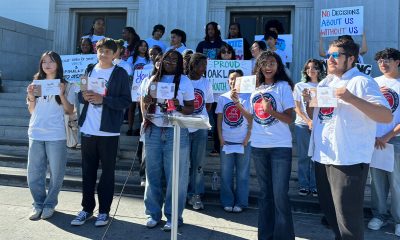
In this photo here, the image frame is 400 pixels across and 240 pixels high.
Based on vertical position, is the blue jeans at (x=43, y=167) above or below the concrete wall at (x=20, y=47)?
below

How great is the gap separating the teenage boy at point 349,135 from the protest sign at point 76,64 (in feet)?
15.7

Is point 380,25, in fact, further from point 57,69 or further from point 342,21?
point 57,69

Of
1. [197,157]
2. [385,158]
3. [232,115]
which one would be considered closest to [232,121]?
[232,115]

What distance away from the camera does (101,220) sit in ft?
15.8

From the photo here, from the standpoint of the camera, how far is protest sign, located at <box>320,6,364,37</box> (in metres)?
8.47

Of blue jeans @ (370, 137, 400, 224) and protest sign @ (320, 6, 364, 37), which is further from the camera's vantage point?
protest sign @ (320, 6, 364, 37)

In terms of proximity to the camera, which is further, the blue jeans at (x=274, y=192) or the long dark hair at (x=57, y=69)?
the long dark hair at (x=57, y=69)

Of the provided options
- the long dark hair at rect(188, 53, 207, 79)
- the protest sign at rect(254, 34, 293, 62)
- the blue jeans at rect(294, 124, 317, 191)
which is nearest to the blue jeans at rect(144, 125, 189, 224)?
the long dark hair at rect(188, 53, 207, 79)

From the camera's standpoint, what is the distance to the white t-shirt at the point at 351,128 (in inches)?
131

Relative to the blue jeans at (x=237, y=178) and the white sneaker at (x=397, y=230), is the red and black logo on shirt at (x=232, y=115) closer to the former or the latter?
the blue jeans at (x=237, y=178)

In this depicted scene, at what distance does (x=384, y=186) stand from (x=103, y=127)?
3.52m

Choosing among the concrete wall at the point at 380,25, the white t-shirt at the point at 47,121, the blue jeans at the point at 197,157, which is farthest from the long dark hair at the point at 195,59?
the concrete wall at the point at 380,25

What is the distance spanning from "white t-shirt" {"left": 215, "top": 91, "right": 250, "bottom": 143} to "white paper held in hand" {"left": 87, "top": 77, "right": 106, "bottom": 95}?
5.32 ft

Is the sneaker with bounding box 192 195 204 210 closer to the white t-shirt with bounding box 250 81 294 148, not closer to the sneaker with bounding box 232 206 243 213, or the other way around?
the sneaker with bounding box 232 206 243 213
